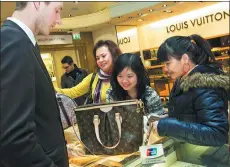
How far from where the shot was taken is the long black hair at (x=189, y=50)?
1.40m

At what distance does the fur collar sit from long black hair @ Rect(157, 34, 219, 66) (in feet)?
0.43

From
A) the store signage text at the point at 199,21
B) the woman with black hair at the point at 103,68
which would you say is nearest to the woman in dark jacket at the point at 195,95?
the woman with black hair at the point at 103,68

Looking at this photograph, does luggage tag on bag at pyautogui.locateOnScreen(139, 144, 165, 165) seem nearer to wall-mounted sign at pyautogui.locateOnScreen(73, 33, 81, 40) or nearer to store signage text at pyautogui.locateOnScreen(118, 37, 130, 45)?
store signage text at pyautogui.locateOnScreen(118, 37, 130, 45)

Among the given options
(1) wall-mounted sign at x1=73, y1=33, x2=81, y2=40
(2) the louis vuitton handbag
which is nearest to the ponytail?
(2) the louis vuitton handbag

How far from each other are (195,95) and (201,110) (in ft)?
0.28

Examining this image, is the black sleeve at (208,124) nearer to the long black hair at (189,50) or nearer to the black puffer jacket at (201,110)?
the black puffer jacket at (201,110)

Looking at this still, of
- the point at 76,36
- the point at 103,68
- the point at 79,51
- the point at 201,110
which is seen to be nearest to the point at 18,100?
the point at 201,110

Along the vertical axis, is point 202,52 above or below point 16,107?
above

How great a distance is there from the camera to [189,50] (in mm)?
1409

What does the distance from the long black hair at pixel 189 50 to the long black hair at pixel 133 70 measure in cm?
42

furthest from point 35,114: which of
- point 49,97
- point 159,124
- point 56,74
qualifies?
point 56,74

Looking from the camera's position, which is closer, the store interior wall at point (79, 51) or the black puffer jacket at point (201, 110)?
the black puffer jacket at point (201, 110)

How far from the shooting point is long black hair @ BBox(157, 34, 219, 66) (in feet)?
4.60

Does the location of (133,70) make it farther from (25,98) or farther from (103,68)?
(25,98)
